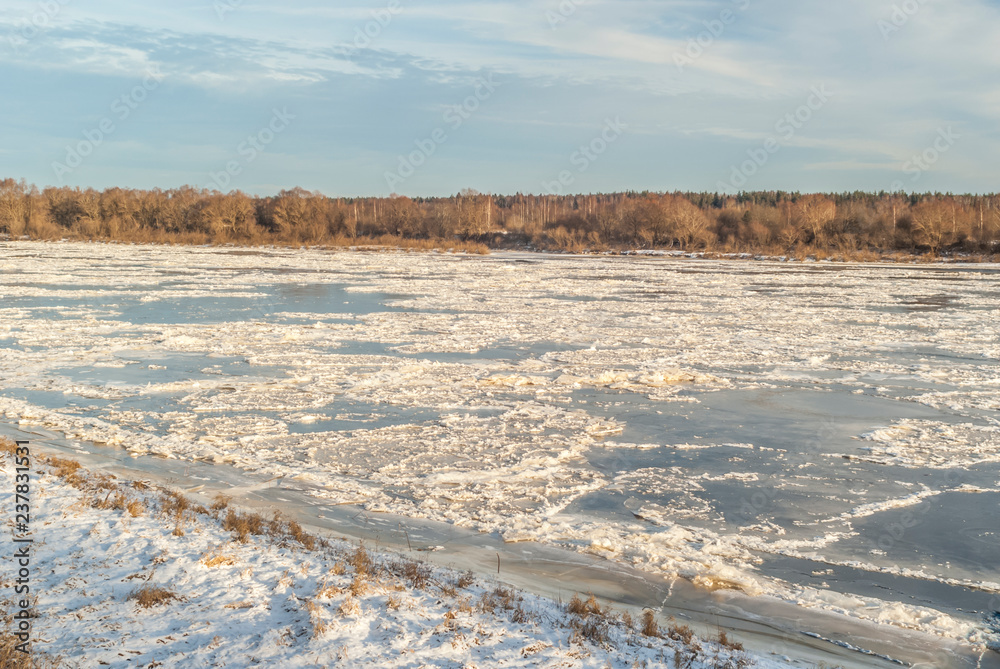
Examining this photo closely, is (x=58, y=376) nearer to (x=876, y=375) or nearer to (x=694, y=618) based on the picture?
(x=694, y=618)

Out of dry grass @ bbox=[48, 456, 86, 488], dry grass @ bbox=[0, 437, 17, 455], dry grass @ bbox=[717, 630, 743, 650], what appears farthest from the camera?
dry grass @ bbox=[0, 437, 17, 455]

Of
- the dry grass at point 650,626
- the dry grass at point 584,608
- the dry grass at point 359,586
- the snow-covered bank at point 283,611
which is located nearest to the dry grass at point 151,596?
the snow-covered bank at point 283,611

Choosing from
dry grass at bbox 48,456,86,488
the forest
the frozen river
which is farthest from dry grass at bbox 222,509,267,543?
the forest

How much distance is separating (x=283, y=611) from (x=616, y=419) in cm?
562

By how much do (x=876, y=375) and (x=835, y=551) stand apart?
701 centimetres

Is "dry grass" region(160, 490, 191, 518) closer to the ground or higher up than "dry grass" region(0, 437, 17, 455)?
closer to the ground

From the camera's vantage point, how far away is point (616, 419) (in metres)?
9.20

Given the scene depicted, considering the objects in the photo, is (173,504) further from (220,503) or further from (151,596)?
(151,596)

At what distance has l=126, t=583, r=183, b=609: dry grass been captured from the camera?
422 cm

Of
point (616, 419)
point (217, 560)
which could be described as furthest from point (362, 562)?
point (616, 419)

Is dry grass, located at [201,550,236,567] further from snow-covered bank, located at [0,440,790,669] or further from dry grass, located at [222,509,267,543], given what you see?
dry grass, located at [222,509,267,543]

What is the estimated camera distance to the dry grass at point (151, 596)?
422 centimetres

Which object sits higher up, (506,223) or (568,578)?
(506,223)

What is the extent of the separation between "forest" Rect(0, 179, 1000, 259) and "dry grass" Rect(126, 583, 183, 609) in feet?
153
